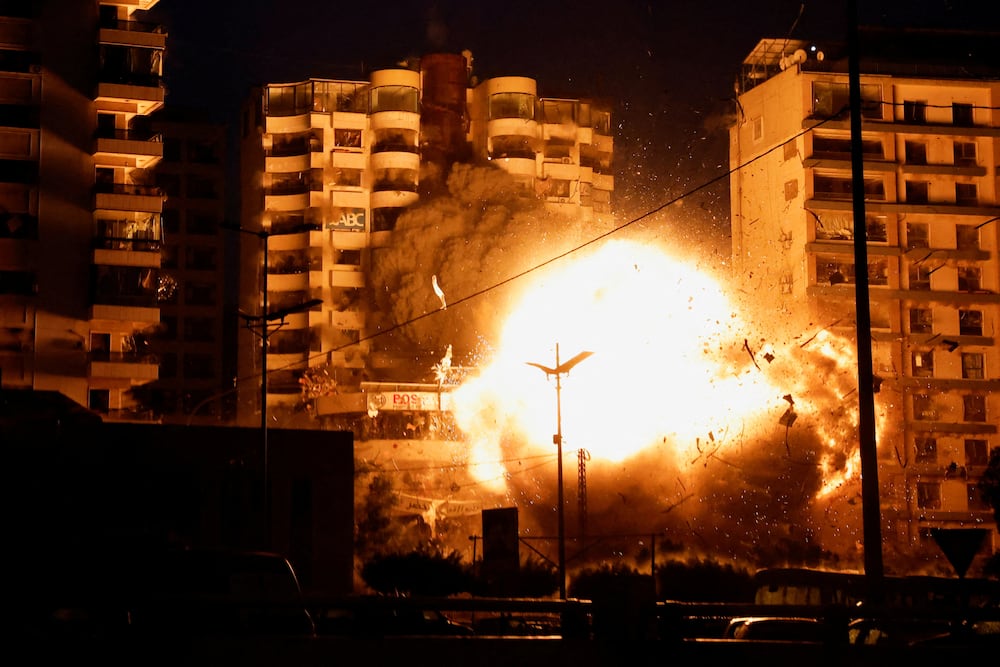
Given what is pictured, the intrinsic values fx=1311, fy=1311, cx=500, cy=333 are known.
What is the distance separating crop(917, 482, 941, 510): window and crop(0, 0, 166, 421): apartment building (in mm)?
42745

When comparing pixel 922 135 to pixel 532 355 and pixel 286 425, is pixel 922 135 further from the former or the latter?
pixel 286 425

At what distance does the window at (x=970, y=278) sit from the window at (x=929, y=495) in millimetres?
13488

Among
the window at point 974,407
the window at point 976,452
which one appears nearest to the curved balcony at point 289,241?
the window at point 974,407

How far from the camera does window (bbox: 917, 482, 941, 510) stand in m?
74.0

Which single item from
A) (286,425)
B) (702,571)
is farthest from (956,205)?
(286,425)

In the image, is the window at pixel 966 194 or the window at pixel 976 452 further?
the window at pixel 966 194

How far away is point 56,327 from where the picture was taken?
57562 mm

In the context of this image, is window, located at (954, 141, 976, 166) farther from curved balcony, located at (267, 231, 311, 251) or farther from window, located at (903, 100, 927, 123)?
curved balcony, located at (267, 231, 311, 251)

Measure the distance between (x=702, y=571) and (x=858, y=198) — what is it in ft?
109

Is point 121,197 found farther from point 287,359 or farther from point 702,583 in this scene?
point 287,359

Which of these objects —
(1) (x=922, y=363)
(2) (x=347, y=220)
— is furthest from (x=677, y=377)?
(2) (x=347, y=220)

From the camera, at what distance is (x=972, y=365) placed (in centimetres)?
7969

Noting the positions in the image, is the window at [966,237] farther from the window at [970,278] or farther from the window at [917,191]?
the window at [917,191]

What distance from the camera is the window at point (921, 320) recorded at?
79.8 m
